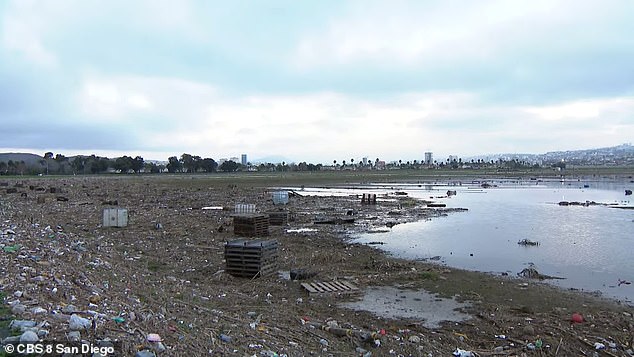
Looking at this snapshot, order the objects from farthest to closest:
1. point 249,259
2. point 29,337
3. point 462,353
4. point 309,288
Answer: point 249,259 < point 309,288 < point 462,353 < point 29,337

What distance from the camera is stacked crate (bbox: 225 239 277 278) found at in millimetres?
14516

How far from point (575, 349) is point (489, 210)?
32192mm

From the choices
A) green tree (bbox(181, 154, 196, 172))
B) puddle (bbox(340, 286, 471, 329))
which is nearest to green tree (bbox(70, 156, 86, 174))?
green tree (bbox(181, 154, 196, 172))

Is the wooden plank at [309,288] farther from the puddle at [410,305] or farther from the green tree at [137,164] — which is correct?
the green tree at [137,164]

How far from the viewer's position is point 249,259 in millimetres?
14633

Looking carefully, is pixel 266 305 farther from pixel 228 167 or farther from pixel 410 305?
pixel 228 167

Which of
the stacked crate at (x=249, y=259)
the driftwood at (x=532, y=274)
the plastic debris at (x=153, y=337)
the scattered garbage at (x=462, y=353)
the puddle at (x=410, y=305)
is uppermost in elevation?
the plastic debris at (x=153, y=337)

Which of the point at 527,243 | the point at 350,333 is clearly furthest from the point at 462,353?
the point at 527,243

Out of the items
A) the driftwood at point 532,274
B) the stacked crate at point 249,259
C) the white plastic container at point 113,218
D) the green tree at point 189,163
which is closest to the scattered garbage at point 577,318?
the driftwood at point 532,274

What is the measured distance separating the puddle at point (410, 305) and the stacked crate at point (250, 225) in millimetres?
10447

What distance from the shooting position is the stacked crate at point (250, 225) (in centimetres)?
2319

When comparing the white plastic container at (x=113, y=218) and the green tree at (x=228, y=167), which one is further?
the green tree at (x=228, y=167)

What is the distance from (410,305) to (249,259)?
16.5 ft

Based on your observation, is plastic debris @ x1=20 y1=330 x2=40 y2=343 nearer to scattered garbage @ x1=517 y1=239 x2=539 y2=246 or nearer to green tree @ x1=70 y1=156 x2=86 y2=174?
scattered garbage @ x1=517 y1=239 x2=539 y2=246
